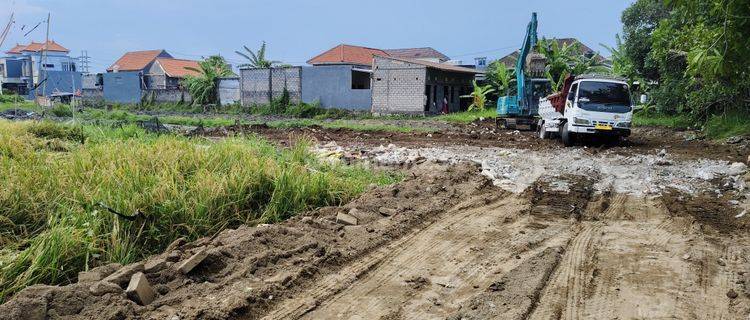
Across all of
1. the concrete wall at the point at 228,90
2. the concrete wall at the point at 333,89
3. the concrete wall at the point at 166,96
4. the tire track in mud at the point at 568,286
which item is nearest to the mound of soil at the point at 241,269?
the tire track in mud at the point at 568,286

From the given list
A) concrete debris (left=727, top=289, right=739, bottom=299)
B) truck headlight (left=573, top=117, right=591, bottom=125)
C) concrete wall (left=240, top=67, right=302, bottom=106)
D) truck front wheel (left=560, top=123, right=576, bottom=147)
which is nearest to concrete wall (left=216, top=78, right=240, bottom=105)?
concrete wall (left=240, top=67, right=302, bottom=106)

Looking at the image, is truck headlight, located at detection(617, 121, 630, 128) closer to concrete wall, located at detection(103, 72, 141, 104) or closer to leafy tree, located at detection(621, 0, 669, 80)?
leafy tree, located at detection(621, 0, 669, 80)

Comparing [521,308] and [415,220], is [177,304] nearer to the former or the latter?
[521,308]

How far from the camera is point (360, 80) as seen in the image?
34.8m

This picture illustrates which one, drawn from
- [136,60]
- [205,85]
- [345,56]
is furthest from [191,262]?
[136,60]

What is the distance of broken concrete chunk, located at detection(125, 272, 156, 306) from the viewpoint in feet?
13.0

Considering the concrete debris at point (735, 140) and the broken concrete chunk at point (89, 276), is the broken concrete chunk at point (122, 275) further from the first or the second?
the concrete debris at point (735, 140)

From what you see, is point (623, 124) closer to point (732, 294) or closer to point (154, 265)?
point (732, 294)

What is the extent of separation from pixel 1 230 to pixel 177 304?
2497mm

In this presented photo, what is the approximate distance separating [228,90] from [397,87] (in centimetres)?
1414

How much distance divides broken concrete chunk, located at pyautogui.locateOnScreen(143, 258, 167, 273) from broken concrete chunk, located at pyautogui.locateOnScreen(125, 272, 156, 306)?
0.30 metres

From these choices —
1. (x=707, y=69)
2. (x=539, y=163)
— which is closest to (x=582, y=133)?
(x=539, y=163)

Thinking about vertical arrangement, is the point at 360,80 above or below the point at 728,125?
above

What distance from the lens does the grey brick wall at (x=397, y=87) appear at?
30797 mm
